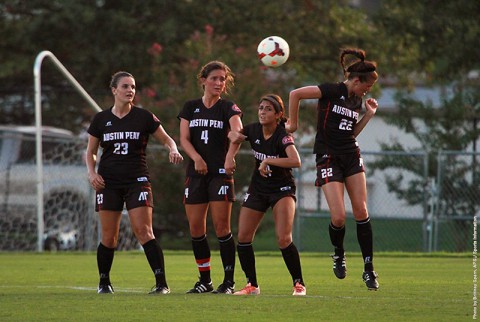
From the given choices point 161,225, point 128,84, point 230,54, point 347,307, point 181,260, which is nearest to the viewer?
point 347,307

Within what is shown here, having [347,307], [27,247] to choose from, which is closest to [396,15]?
[27,247]

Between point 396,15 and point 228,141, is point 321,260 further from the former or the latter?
point 396,15

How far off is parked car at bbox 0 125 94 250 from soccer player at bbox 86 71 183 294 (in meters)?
13.2

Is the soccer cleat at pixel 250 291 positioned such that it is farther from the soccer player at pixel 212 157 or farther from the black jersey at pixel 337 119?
the black jersey at pixel 337 119

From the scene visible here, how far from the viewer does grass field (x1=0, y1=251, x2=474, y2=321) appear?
29.6ft

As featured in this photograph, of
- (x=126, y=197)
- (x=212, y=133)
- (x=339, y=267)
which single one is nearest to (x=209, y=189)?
(x=212, y=133)

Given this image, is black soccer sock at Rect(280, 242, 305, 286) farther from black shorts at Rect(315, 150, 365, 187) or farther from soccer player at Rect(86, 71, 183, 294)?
soccer player at Rect(86, 71, 183, 294)

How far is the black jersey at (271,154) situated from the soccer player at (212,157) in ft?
0.74

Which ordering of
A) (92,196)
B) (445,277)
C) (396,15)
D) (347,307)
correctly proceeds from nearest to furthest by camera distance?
(347,307) → (445,277) → (92,196) → (396,15)

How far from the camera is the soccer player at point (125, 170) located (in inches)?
446

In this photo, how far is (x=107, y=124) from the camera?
11.5 meters

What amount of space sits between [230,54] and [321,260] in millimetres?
9683

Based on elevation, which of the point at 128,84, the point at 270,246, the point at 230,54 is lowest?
the point at 270,246

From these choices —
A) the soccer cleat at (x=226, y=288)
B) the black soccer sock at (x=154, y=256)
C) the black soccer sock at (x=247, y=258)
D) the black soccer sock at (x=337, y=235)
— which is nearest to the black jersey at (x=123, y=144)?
the black soccer sock at (x=154, y=256)
